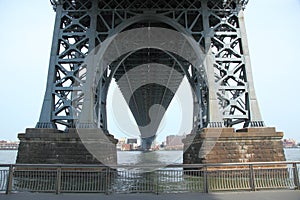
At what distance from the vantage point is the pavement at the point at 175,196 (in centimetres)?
715

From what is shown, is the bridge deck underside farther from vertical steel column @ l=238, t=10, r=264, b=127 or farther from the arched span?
vertical steel column @ l=238, t=10, r=264, b=127

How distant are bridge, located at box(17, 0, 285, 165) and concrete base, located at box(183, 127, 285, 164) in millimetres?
52

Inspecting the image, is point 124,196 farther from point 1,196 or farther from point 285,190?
point 285,190

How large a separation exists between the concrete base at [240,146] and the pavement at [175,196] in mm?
6417

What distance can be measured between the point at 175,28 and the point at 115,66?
604cm

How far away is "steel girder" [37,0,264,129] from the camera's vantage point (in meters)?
16.3

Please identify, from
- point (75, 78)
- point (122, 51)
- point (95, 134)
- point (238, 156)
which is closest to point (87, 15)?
point (75, 78)

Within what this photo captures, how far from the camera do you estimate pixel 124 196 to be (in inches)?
294

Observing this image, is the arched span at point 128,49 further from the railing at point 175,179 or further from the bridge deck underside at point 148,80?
the railing at point 175,179

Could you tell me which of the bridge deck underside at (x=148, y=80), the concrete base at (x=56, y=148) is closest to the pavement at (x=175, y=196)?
the concrete base at (x=56, y=148)

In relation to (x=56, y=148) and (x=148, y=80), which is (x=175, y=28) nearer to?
(x=56, y=148)

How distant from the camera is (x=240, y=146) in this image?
47.3ft

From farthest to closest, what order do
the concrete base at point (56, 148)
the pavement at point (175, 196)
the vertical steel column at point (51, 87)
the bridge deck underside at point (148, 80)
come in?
the bridge deck underside at point (148, 80) → the vertical steel column at point (51, 87) → the concrete base at point (56, 148) → the pavement at point (175, 196)

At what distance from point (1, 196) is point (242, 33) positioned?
54.2 feet
